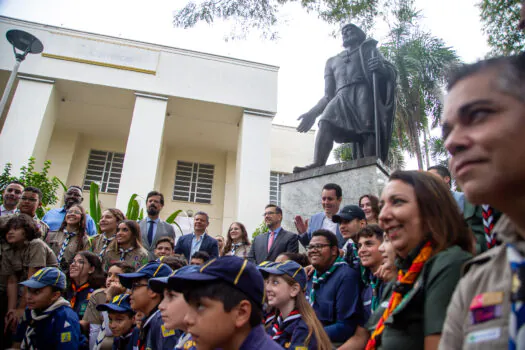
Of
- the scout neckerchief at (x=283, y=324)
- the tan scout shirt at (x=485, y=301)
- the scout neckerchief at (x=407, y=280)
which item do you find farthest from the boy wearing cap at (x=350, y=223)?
the tan scout shirt at (x=485, y=301)

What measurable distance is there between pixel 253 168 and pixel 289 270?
994 centimetres

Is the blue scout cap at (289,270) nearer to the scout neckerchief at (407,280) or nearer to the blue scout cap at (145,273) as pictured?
the blue scout cap at (145,273)

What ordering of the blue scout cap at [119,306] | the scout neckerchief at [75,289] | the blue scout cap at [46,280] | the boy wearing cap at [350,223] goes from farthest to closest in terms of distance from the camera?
the scout neckerchief at [75,289], the boy wearing cap at [350,223], the blue scout cap at [46,280], the blue scout cap at [119,306]

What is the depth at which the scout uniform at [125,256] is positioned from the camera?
459cm

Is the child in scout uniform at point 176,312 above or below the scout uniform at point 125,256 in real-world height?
below

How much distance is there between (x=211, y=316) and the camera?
1757mm

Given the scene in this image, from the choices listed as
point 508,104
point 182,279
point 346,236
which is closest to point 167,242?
point 346,236

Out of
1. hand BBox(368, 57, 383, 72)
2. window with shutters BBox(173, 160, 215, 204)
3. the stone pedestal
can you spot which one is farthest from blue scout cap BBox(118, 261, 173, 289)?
window with shutters BBox(173, 160, 215, 204)

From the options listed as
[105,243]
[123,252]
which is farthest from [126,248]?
[105,243]

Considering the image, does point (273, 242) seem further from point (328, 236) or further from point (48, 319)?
point (48, 319)

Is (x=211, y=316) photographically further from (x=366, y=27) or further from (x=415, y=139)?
(x=415, y=139)

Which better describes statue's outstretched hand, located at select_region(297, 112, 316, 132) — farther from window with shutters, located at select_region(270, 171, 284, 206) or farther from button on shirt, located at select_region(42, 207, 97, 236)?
window with shutters, located at select_region(270, 171, 284, 206)

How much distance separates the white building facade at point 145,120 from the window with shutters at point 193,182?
45mm

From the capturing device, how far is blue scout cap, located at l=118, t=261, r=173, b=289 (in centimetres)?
315
